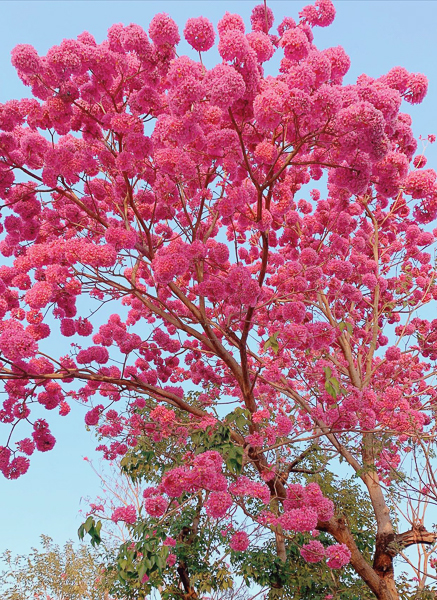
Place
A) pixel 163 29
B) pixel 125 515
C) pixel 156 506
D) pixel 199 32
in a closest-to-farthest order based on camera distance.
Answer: pixel 199 32
pixel 163 29
pixel 156 506
pixel 125 515

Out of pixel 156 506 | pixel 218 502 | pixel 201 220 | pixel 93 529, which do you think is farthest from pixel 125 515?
pixel 201 220

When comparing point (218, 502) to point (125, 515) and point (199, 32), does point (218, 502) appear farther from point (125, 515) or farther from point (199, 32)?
point (199, 32)

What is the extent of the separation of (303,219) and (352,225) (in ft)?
2.65

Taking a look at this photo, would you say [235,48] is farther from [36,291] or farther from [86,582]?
[86,582]

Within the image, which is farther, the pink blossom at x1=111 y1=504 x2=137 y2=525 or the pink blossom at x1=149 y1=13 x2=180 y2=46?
the pink blossom at x1=111 y1=504 x2=137 y2=525

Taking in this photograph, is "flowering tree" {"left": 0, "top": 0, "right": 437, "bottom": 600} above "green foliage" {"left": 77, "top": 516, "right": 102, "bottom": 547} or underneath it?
above

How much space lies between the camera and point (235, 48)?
3463 millimetres

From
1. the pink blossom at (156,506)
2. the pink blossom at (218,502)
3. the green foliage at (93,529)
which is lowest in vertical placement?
the green foliage at (93,529)

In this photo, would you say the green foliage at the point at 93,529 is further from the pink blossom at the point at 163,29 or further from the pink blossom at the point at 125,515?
the pink blossom at the point at 163,29

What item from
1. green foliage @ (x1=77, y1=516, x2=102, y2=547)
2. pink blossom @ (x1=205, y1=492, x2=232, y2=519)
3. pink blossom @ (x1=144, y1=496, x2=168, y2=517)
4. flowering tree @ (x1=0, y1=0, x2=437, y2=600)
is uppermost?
flowering tree @ (x1=0, y1=0, x2=437, y2=600)

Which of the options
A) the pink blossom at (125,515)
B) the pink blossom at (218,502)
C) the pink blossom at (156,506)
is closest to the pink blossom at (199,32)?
the pink blossom at (218,502)

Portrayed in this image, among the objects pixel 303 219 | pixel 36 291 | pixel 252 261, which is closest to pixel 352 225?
pixel 303 219

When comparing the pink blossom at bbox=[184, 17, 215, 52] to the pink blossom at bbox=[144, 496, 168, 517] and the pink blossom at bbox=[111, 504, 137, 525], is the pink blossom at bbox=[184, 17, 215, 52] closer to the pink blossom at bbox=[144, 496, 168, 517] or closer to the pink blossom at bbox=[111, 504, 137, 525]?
the pink blossom at bbox=[144, 496, 168, 517]

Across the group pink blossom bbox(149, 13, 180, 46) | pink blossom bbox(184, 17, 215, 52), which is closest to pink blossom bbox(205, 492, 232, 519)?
pink blossom bbox(184, 17, 215, 52)
